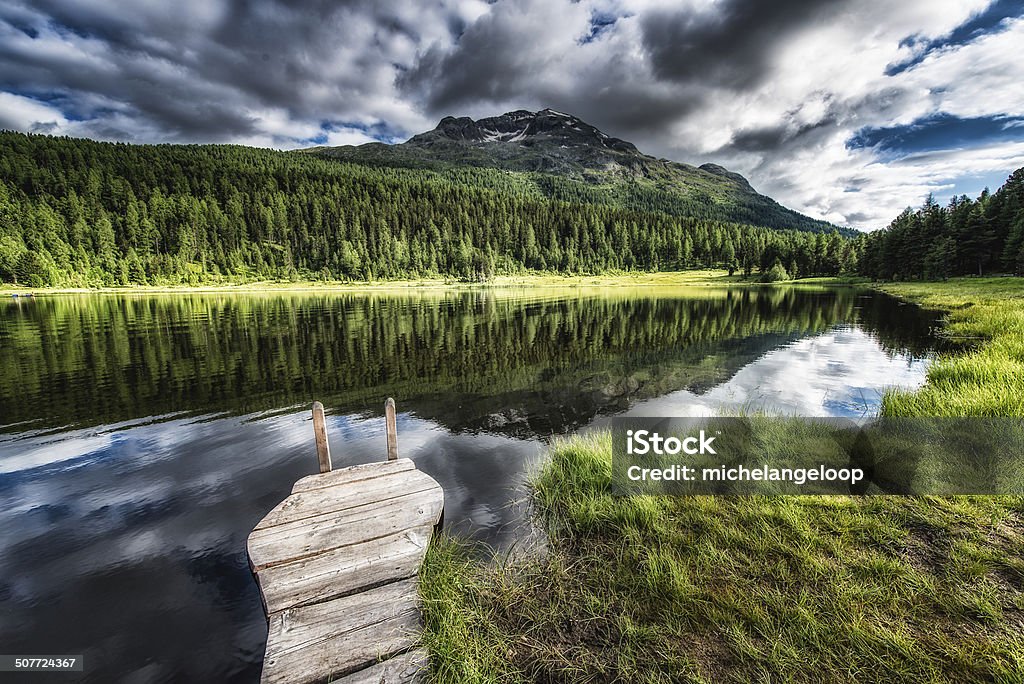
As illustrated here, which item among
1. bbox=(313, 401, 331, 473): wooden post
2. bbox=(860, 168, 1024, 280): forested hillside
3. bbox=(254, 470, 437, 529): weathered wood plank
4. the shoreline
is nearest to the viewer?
bbox=(254, 470, 437, 529): weathered wood plank

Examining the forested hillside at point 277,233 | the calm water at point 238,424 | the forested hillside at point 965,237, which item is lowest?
the calm water at point 238,424

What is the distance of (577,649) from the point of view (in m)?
4.59

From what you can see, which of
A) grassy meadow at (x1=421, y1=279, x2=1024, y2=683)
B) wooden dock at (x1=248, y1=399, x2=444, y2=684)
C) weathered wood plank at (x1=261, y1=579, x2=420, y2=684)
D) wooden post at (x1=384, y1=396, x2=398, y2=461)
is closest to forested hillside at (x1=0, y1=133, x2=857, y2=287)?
wooden post at (x1=384, y1=396, x2=398, y2=461)

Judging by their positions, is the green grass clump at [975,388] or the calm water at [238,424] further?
the green grass clump at [975,388]

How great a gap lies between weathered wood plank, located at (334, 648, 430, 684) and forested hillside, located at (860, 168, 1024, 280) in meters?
101

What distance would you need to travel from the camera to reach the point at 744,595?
195 inches

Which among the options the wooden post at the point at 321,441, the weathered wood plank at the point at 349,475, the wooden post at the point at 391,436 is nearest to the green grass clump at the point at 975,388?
the weathered wood plank at the point at 349,475

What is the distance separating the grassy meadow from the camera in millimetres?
4082

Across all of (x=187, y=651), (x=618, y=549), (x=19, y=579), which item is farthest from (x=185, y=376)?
(x=618, y=549)

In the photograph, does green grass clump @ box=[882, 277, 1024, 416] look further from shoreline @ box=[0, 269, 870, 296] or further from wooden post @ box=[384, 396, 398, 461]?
shoreline @ box=[0, 269, 870, 296]

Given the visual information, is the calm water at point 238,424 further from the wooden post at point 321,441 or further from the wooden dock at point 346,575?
the wooden post at point 321,441

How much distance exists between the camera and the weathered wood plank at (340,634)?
444 centimetres

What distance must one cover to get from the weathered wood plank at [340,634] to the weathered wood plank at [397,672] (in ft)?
0.51

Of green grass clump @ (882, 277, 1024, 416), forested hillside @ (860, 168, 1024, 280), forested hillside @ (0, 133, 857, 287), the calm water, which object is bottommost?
the calm water
